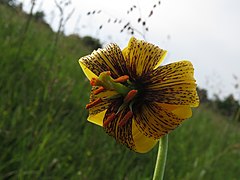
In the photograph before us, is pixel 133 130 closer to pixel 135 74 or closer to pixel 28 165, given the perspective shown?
pixel 135 74

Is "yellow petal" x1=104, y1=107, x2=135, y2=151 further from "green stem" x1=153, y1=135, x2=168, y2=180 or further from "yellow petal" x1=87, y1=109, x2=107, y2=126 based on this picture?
"green stem" x1=153, y1=135, x2=168, y2=180

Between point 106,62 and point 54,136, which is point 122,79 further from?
point 54,136

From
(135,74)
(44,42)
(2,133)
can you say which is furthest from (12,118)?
(44,42)

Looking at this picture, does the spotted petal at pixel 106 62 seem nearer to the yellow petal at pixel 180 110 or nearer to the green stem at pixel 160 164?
the yellow petal at pixel 180 110

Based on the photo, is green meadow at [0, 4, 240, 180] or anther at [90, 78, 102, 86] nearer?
anther at [90, 78, 102, 86]

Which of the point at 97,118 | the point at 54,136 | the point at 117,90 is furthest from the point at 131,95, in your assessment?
the point at 54,136

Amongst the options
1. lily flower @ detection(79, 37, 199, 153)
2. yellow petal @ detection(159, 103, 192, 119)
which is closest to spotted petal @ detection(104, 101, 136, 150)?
lily flower @ detection(79, 37, 199, 153)

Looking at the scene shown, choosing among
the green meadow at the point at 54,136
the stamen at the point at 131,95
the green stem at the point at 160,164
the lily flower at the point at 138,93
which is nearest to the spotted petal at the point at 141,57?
the lily flower at the point at 138,93
